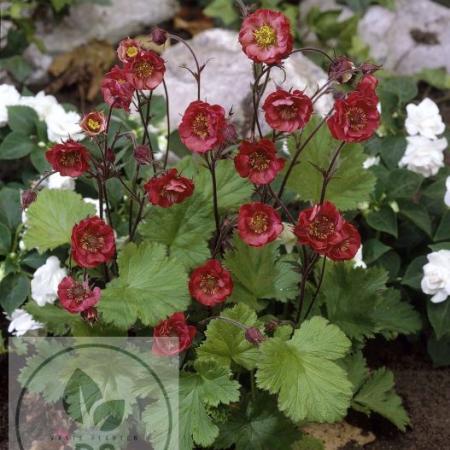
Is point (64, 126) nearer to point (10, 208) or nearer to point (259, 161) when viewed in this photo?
point (10, 208)

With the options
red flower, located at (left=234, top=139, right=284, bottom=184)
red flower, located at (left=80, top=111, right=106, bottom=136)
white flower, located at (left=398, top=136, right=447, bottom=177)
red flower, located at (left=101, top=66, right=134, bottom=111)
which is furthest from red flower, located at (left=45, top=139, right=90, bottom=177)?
white flower, located at (left=398, top=136, right=447, bottom=177)

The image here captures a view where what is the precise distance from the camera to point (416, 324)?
2.45 meters

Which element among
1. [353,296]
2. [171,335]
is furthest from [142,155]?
[353,296]

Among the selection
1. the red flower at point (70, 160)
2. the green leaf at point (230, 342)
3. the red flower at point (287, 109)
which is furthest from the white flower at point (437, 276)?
the red flower at point (70, 160)

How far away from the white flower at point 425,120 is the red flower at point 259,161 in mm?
1013

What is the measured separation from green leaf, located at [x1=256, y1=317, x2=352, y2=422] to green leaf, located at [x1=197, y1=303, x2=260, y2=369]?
0.11 metres

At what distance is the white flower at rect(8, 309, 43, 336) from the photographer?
2.42 metres

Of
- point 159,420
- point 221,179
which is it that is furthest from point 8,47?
point 159,420

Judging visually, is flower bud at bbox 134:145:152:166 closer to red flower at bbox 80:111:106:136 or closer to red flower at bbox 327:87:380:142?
red flower at bbox 80:111:106:136

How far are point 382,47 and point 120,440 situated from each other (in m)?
2.66

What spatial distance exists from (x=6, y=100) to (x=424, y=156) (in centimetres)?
152

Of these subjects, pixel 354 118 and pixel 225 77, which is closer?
pixel 354 118

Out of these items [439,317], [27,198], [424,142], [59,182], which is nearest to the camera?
[27,198]

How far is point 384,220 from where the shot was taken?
261cm
